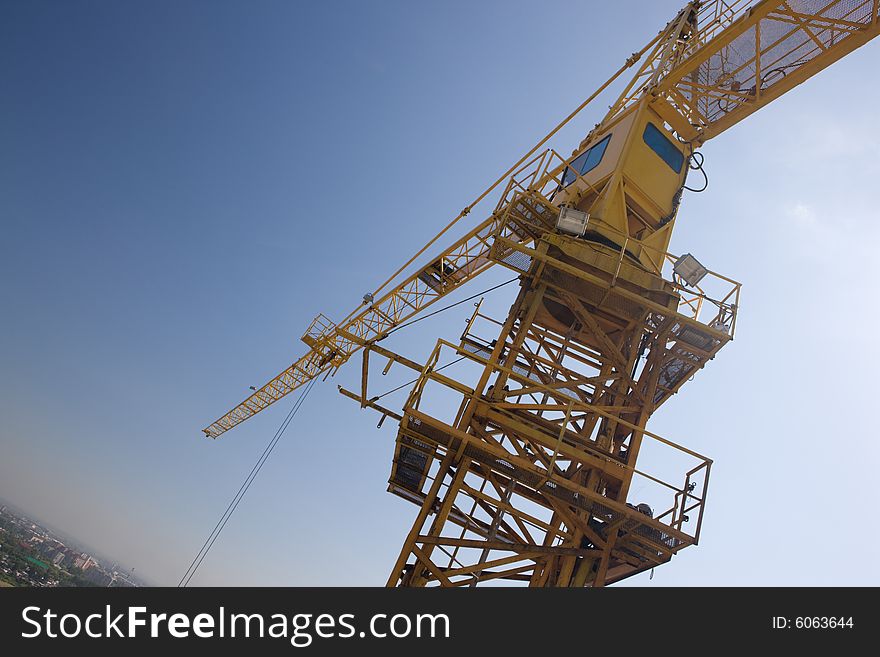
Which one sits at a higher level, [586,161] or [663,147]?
[663,147]

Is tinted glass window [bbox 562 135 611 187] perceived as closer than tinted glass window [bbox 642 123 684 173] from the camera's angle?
No

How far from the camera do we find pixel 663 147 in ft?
58.3

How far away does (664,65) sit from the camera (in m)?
19.5

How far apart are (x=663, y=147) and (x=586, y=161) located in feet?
7.76

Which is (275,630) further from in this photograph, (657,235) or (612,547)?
(657,235)

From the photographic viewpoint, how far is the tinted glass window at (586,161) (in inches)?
691

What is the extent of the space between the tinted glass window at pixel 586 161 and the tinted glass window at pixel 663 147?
1199 mm

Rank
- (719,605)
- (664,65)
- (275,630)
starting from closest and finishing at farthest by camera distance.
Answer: (275,630), (719,605), (664,65)

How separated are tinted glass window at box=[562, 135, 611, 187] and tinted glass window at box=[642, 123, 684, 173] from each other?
1.20 meters

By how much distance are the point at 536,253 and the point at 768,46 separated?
35.5 ft

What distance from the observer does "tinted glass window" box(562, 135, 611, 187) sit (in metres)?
17.5

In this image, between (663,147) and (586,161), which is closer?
(663,147)

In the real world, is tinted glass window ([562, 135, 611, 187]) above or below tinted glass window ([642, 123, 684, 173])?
below

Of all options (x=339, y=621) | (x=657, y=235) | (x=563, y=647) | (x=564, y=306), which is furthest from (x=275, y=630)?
(x=657, y=235)
